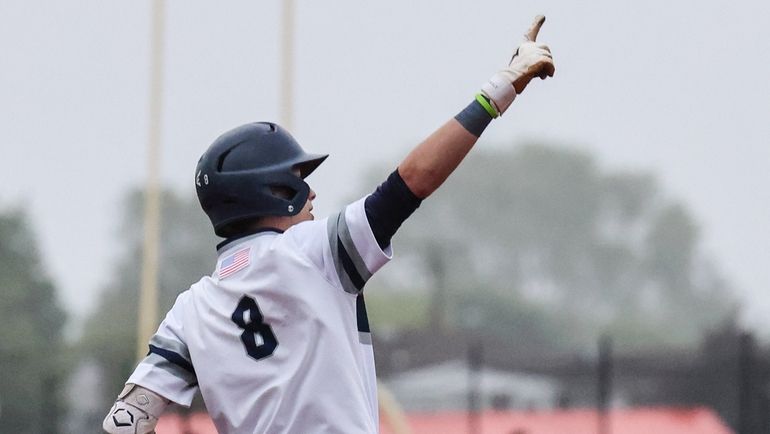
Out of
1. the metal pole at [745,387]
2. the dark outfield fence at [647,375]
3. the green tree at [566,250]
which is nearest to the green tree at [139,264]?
the green tree at [566,250]

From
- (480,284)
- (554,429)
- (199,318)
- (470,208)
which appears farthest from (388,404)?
(470,208)

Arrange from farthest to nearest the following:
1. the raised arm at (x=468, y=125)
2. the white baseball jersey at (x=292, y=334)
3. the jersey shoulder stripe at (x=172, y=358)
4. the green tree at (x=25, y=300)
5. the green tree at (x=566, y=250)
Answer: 1. the green tree at (x=566, y=250)
2. the green tree at (x=25, y=300)
3. the jersey shoulder stripe at (x=172, y=358)
4. the white baseball jersey at (x=292, y=334)
5. the raised arm at (x=468, y=125)

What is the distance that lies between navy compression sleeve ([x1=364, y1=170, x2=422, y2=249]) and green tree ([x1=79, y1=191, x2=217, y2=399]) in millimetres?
31101

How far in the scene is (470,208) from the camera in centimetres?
5078

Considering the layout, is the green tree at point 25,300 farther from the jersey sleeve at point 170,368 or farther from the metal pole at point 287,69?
the jersey sleeve at point 170,368

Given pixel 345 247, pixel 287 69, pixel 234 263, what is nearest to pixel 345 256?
pixel 345 247

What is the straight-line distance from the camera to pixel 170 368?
→ 12.8ft

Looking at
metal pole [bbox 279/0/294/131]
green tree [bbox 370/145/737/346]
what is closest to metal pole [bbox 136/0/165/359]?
metal pole [bbox 279/0/294/131]

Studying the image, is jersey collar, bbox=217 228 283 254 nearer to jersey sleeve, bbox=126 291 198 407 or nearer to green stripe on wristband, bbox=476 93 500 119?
jersey sleeve, bbox=126 291 198 407

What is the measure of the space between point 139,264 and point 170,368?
125ft

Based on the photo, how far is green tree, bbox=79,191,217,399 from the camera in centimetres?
3762

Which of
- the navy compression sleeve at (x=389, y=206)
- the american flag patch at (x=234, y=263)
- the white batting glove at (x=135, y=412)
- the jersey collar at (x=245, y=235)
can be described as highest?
the navy compression sleeve at (x=389, y=206)

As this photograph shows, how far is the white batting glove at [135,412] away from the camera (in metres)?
3.83

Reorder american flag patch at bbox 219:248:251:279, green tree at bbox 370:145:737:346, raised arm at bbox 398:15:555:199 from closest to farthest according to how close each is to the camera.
A: 1. raised arm at bbox 398:15:555:199
2. american flag patch at bbox 219:248:251:279
3. green tree at bbox 370:145:737:346
